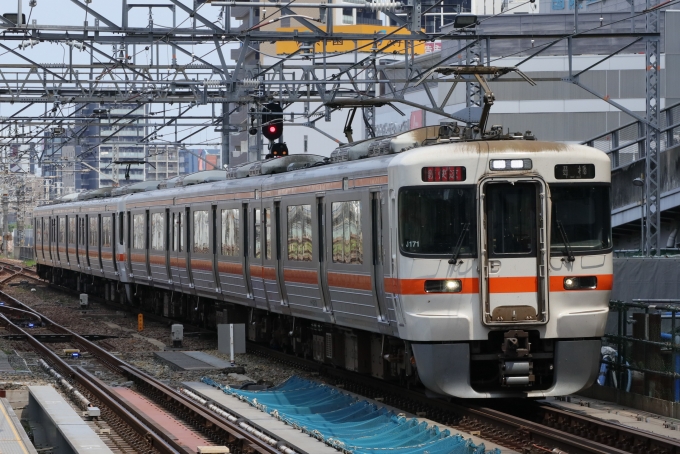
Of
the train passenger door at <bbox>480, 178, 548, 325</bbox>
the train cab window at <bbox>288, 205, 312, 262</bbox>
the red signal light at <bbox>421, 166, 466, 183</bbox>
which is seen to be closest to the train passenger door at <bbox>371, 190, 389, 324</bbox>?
the red signal light at <bbox>421, 166, 466, 183</bbox>

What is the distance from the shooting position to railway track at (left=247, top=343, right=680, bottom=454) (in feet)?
33.0

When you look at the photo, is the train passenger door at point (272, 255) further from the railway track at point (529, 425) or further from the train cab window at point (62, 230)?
the train cab window at point (62, 230)

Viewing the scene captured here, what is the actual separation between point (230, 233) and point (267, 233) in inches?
88.9

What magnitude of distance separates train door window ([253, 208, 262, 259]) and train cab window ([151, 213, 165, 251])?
7.08 m

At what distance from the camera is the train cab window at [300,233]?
1552cm

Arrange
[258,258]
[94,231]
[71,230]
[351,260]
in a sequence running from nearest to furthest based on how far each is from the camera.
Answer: [351,260] → [258,258] → [94,231] → [71,230]

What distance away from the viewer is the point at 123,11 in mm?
22047

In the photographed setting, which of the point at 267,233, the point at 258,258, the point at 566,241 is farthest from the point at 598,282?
the point at 258,258

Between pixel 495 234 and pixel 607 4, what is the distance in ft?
176

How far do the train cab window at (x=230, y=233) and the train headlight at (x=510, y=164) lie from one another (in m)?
7.80

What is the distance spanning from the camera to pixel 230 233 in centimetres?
1973

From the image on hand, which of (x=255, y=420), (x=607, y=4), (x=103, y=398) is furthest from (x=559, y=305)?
(x=607, y=4)

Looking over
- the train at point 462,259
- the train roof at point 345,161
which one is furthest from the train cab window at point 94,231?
the train at point 462,259

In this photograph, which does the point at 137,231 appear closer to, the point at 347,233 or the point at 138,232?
the point at 138,232
